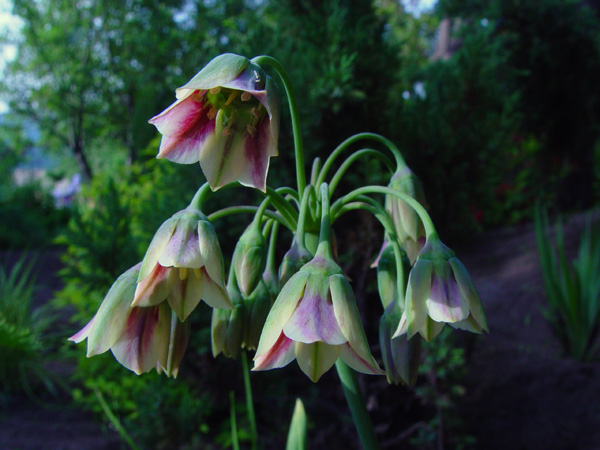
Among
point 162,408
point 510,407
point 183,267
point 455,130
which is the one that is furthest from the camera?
point 510,407

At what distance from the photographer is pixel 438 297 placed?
90 cm

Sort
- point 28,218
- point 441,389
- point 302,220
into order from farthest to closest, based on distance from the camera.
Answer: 1. point 28,218
2. point 441,389
3. point 302,220

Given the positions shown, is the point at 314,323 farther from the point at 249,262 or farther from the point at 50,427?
the point at 50,427

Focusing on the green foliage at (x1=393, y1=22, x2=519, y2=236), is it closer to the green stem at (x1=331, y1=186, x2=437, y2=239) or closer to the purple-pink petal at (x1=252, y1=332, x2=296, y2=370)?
the green stem at (x1=331, y1=186, x2=437, y2=239)

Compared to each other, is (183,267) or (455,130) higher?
(455,130)

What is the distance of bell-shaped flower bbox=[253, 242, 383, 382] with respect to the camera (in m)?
0.83

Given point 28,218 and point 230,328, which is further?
point 28,218

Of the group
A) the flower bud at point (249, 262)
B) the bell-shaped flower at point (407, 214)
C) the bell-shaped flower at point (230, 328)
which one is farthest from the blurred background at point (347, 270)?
the bell-shaped flower at point (407, 214)

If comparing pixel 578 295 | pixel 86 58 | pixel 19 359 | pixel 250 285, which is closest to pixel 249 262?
pixel 250 285

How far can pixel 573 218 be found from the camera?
721cm

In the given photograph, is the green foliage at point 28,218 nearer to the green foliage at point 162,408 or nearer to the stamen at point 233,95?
the green foliage at point 162,408

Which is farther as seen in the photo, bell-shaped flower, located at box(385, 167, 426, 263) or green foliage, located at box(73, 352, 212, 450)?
green foliage, located at box(73, 352, 212, 450)

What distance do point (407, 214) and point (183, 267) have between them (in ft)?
1.83

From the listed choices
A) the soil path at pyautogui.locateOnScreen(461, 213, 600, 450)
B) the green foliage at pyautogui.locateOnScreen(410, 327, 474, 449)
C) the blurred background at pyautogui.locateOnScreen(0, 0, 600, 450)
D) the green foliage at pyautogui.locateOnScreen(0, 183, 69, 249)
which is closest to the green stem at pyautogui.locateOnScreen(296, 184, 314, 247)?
the blurred background at pyautogui.locateOnScreen(0, 0, 600, 450)
